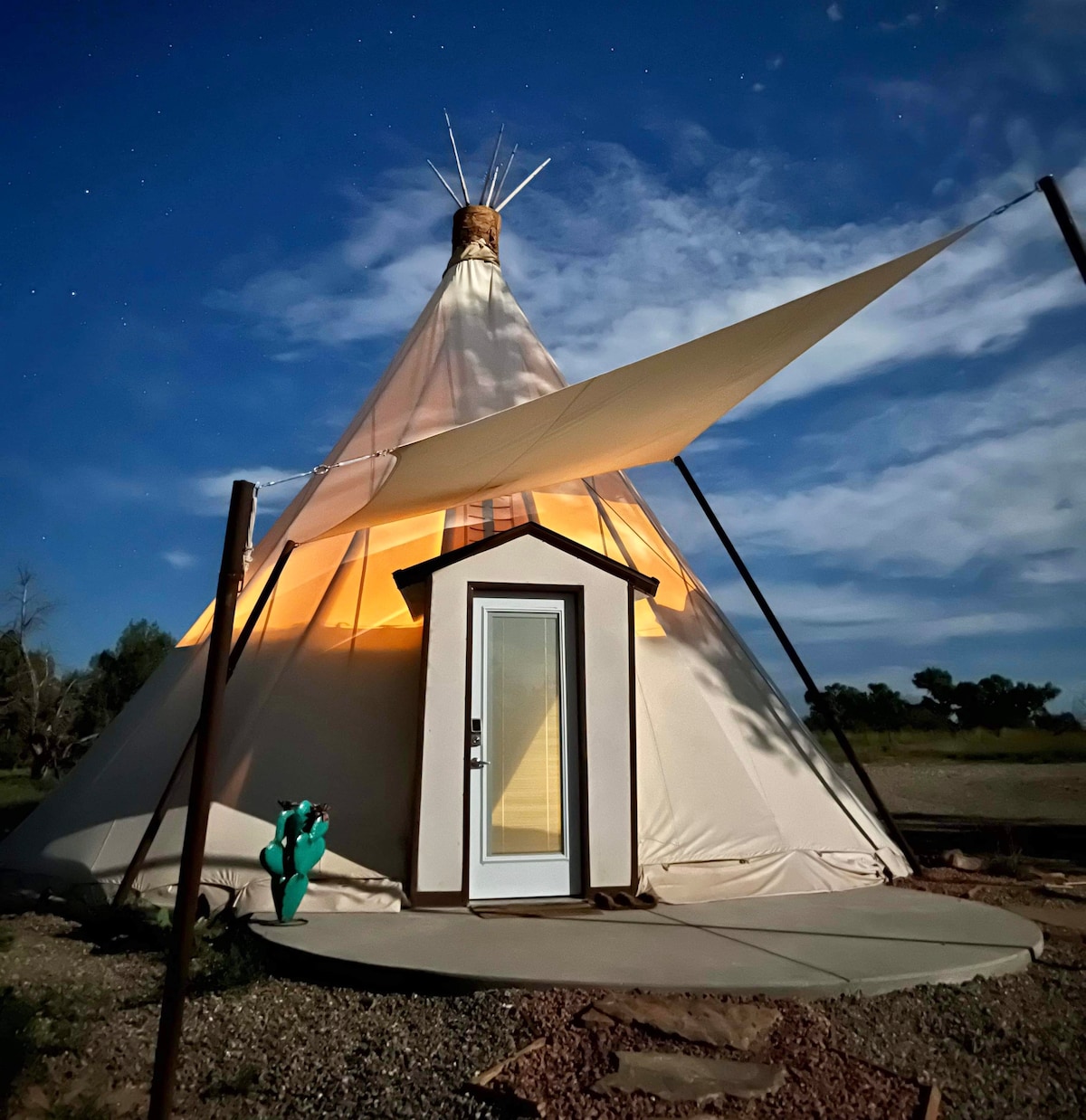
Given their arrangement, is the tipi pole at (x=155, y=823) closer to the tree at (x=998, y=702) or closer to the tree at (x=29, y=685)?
the tree at (x=29, y=685)

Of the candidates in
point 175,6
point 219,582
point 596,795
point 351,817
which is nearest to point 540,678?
point 596,795

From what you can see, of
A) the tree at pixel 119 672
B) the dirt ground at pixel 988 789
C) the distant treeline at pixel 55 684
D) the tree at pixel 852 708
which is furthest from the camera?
the tree at pixel 852 708

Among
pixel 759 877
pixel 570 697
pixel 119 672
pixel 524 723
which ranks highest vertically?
pixel 119 672

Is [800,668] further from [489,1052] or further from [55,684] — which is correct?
[55,684]

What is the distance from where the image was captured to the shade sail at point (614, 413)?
3.48 m

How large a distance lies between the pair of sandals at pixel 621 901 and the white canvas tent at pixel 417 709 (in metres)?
0.17

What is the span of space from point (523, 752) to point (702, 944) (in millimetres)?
1452

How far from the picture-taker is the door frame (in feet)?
14.3

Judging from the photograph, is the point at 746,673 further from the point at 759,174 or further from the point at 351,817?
the point at 759,174

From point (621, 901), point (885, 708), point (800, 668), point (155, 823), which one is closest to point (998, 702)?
point (885, 708)

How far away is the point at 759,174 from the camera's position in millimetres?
5691

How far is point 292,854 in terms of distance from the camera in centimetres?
397

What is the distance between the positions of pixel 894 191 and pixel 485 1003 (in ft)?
15.2

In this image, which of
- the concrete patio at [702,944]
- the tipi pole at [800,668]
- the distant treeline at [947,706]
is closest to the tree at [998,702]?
the distant treeline at [947,706]
